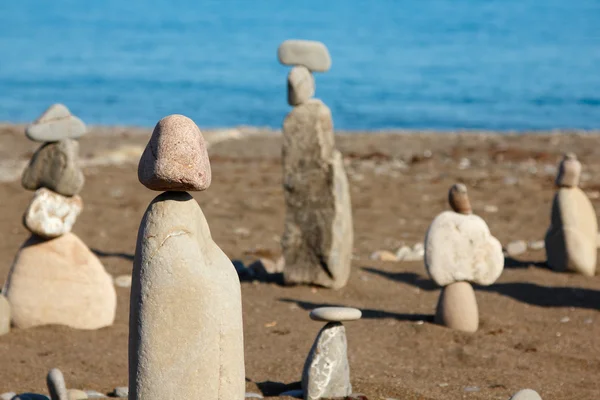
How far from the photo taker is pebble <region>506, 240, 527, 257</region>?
12.0 meters

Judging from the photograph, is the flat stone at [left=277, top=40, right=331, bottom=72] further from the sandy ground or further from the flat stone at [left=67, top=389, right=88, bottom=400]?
the flat stone at [left=67, top=389, right=88, bottom=400]

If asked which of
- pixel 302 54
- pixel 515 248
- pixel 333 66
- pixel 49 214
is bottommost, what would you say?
pixel 515 248

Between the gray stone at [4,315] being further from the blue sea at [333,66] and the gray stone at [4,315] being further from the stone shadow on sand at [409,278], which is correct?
the blue sea at [333,66]

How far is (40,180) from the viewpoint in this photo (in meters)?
8.78

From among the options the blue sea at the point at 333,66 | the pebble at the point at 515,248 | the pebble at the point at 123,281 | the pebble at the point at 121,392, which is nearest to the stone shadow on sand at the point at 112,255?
the pebble at the point at 123,281

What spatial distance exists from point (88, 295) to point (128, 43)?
52.5 metres

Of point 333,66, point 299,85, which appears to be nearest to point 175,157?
point 299,85

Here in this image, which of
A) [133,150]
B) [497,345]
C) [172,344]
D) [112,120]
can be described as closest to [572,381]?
[497,345]

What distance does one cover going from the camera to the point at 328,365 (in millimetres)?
6910

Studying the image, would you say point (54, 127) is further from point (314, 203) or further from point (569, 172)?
point (569, 172)

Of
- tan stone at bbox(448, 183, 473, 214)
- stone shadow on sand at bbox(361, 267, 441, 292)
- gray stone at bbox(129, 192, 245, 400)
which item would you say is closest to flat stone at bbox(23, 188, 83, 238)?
tan stone at bbox(448, 183, 473, 214)

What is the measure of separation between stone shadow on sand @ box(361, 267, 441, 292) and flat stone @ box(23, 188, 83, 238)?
370cm

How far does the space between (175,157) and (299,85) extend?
5224 mm

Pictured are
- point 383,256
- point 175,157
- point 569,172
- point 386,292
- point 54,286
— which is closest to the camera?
point 175,157
